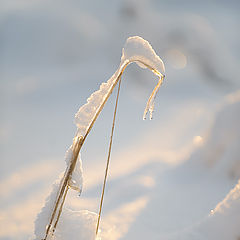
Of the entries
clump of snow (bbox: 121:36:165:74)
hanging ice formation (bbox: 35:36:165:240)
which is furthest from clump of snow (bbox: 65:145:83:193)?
clump of snow (bbox: 121:36:165:74)

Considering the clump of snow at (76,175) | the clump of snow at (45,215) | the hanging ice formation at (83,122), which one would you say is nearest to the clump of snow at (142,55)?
the hanging ice formation at (83,122)

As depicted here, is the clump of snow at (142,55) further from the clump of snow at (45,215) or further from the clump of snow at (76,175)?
the clump of snow at (45,215)

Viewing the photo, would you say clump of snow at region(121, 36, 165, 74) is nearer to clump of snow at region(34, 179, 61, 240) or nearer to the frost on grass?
the frost on grass

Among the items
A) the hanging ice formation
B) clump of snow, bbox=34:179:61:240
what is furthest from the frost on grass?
clump of snow, bbox=34:179:61:240

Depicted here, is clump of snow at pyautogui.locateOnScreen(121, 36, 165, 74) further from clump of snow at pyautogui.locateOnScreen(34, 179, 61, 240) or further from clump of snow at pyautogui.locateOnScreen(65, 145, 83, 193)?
clump of snow at pyautogui.locateOnScreen(34, 179, 61, 240)

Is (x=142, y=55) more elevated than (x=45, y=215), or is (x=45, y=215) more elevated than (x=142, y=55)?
(x=142, y=55)

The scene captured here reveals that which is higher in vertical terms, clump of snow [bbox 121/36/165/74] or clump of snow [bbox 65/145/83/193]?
clump of snow [bbox 121/36/165/74]

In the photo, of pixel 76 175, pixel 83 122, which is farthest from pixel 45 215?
pixel 83 122

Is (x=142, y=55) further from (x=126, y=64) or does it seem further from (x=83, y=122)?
(x=83, y=122)

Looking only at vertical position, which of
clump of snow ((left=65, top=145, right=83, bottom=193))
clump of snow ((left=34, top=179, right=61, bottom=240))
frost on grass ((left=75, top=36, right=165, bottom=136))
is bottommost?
clump of snow ((left=34, top=179, right=61, bottom=240))
